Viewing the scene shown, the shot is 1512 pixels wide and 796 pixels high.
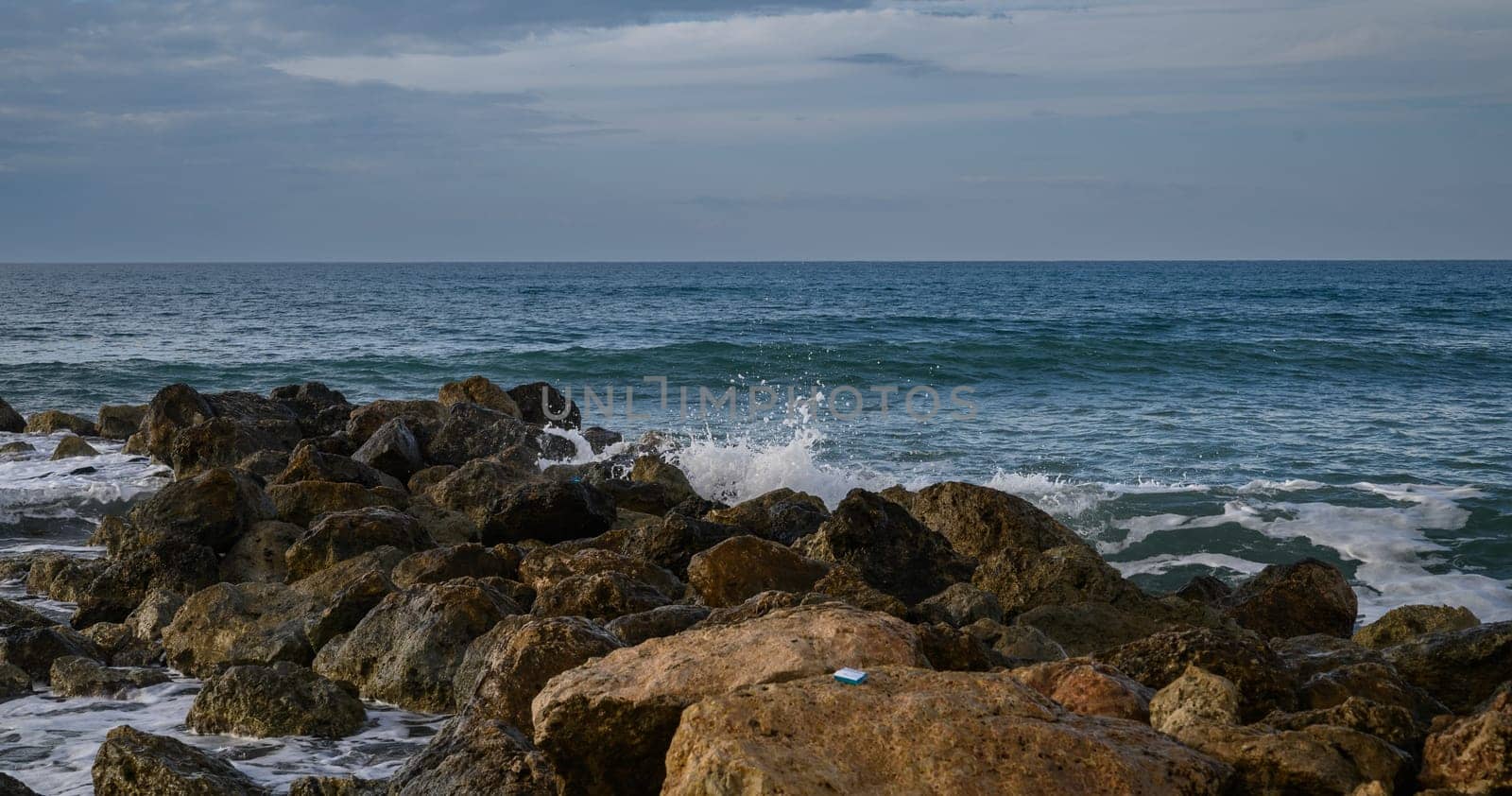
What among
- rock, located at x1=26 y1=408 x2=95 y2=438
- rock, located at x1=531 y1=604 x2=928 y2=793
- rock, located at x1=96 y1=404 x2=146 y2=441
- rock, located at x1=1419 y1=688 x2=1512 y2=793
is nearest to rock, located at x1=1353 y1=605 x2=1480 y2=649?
rock, located at x1=1419 y1=688 x2=1512 y2=793

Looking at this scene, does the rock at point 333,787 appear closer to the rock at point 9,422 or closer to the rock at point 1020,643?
the rock at point 1020,643

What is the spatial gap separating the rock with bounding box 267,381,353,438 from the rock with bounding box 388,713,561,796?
10398 millimetres

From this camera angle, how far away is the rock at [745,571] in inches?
271

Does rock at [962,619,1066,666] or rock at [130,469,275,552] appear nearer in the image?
rock at [962,619,1066,666]

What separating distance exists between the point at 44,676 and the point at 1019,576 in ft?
17.5

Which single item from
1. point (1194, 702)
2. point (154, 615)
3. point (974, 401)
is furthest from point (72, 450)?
point (974, 401)

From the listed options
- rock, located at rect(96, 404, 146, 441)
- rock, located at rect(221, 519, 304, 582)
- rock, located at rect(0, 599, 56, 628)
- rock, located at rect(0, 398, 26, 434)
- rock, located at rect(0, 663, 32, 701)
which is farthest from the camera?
rock, located at rect(0, 398, 26, 434)

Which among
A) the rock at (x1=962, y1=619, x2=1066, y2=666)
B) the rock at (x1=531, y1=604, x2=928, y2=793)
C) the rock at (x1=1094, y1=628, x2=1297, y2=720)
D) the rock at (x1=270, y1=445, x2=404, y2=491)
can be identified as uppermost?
the rock at (x1=531, y1=604, x2=928, y2=793)

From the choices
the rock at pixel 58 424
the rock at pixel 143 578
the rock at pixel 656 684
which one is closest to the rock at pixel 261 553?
the rock at pixel 143 578

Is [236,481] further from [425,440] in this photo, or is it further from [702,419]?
[702,419]

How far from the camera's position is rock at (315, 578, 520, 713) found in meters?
5.83

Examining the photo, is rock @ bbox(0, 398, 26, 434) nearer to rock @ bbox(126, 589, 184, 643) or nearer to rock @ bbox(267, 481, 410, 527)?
rock @ bbox(267, 481, 410, 527)

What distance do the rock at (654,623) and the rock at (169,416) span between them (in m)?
9.51

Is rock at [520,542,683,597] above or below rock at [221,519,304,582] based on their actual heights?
above
